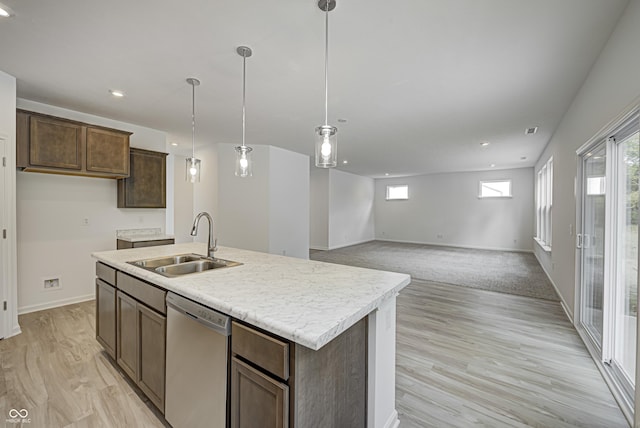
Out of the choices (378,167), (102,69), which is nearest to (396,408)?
(102,69)

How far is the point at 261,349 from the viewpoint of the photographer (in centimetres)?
107

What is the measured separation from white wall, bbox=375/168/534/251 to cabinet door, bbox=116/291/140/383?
963 centimetres

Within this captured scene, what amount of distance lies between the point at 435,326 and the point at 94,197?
495 centimetres

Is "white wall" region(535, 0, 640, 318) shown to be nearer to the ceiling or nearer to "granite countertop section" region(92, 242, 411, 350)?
the ceiling

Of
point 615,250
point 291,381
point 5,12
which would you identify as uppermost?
point 5,12

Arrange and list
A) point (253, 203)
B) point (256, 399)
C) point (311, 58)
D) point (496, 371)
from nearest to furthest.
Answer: point (256, 399) < point (496, 371) < point (311, 58) < point (253, 203)

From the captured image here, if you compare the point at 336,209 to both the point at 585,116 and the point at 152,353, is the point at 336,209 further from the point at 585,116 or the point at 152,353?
the point at 152,353

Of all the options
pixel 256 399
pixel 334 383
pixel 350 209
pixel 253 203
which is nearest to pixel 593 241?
pixel 334 383

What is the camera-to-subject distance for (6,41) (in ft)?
6.95

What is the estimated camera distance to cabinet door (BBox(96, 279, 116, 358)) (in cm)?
210

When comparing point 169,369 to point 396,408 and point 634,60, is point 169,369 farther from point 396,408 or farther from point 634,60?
point 634,60

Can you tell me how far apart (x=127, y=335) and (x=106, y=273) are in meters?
0.59

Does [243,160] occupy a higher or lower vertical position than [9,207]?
higher

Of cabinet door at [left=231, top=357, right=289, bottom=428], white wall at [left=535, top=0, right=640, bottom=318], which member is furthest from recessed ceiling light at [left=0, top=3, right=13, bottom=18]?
white wall at [left=535, top=0, right=640, bottom=318]
